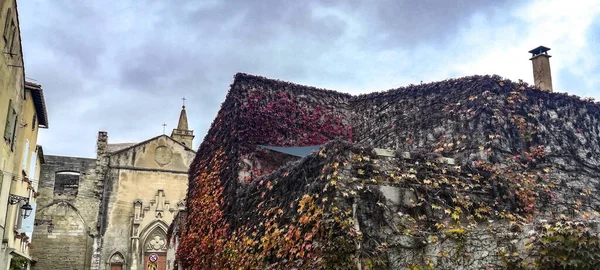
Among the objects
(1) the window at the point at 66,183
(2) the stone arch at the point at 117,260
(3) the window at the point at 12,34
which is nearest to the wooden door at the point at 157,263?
(2) the stone arch at the point at 117,260

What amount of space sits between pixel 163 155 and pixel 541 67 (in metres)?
22.7

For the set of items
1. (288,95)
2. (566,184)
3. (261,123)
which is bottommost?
(566,184)

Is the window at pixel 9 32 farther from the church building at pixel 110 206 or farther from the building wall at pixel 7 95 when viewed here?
the church building at pixel 110 206

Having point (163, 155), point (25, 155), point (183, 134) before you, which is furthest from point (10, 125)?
point (183, 134)

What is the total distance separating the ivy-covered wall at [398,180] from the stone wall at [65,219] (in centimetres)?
1706

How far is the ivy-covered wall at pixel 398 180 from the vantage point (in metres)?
7.37

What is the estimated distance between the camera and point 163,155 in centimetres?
3138

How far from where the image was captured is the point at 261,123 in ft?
42.8

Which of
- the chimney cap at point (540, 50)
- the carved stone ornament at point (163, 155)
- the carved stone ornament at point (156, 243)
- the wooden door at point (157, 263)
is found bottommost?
the wooden door at point (157, 263)

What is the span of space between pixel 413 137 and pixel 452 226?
14.1ft

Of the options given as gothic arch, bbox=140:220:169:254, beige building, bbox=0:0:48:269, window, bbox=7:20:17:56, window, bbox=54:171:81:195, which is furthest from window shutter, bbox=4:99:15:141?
window, bbox=54:171:81:195

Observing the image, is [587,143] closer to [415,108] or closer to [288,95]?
[415,108]

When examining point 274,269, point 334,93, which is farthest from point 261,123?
point 274,269

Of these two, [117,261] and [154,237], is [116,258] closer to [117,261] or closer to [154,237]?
[117,261]
